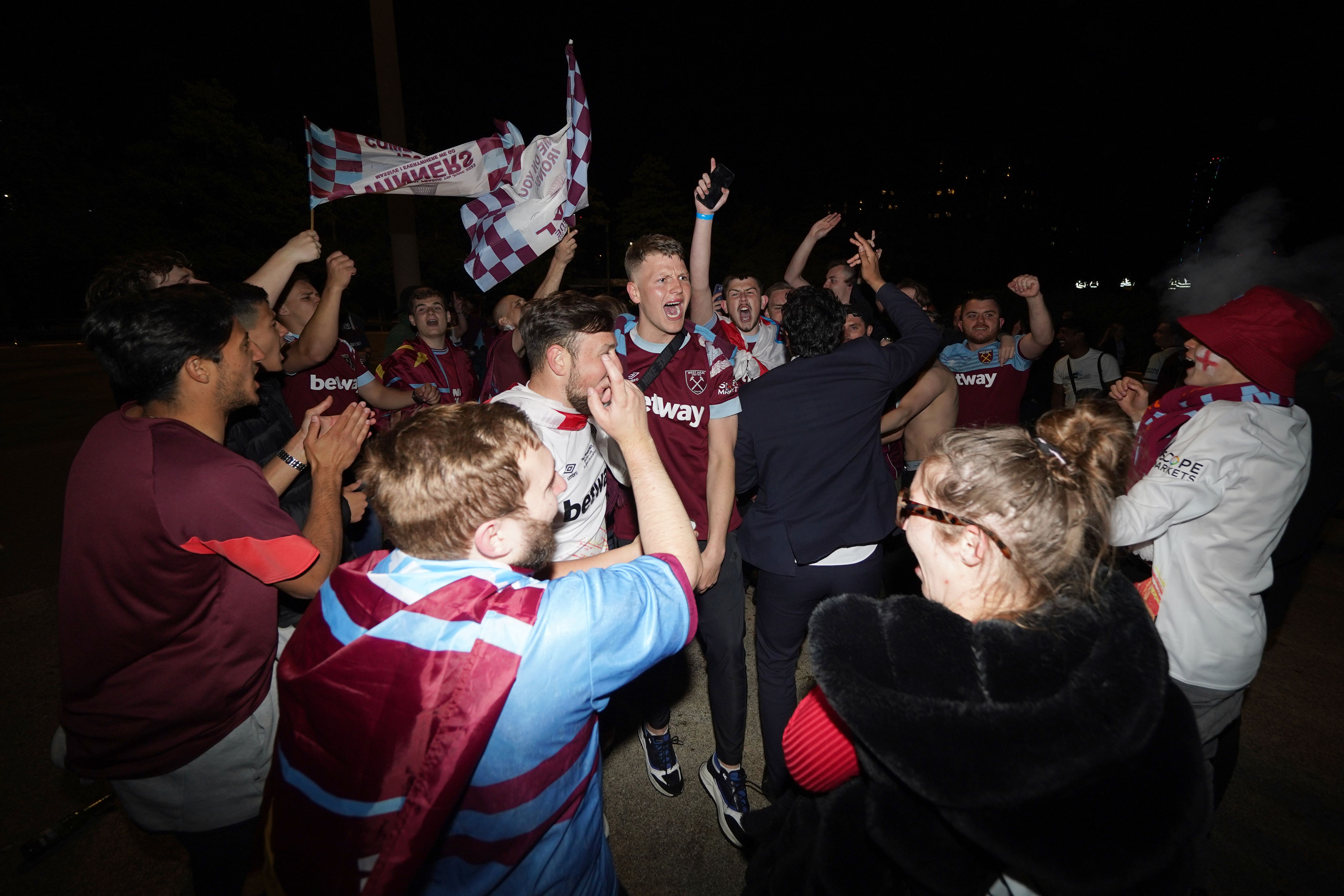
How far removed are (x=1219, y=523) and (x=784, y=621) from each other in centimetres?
170

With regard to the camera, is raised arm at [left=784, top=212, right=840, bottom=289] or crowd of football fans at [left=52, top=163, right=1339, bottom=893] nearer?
crowd of football fans at [left=52, top=163, right=1339, bottom=893]

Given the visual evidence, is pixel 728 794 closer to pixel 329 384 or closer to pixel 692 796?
pixel 692 796

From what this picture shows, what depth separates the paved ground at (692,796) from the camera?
2.58 m

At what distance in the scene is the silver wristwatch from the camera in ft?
7.67

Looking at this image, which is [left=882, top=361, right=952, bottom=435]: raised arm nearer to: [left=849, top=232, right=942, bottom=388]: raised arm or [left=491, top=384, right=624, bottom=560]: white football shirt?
[left=849, top=232, right=942, bottom=388]: raised arm

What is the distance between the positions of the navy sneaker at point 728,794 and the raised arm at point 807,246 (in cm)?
366

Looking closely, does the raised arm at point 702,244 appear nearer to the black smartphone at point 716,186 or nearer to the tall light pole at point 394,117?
the black smartphone at point 716,186

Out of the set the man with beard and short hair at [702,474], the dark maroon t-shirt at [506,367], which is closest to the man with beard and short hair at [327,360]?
the dark maroon t-shirt at [506,367]

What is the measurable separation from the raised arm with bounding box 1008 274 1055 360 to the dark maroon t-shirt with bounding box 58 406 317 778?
5.01 metres

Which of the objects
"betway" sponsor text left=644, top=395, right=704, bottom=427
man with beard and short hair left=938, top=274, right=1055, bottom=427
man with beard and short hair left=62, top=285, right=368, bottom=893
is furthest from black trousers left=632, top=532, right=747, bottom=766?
man with beard and short hair left=938, top=274, right=1055, bottom=427

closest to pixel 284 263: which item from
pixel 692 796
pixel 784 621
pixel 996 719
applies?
pixel 784 621

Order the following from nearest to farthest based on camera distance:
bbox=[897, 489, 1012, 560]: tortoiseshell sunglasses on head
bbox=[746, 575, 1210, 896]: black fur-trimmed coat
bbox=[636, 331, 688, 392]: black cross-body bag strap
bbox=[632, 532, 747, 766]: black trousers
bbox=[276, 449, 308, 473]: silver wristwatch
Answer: bbox=[746, 575, 1210, 896]: black fur-trimmed coat, bbox=[897, 489, 1012, 560]: tortoiseshell sunglasses on head, bbox=[276, 449, 308, 473]: silver wristwatch, bbox=[632, 532, 747, 766]: black trousers, bbox=[636, 331, 688, 392]: black cross-body bag strap

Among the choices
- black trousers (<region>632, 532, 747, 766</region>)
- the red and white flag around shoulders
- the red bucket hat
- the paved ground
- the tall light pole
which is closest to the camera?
the red bucket hat

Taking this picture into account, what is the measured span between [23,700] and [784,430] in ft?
16.4
